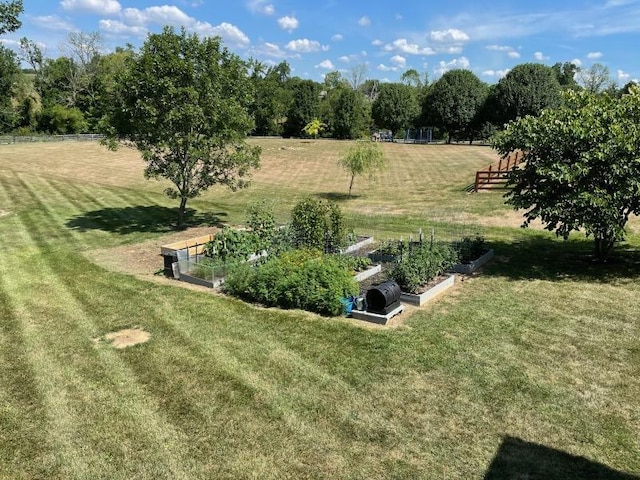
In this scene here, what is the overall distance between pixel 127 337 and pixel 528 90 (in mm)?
65168

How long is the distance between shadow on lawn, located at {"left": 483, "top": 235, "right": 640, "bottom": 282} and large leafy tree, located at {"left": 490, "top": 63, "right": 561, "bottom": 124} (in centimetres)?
5124

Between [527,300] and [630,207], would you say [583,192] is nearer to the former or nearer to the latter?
[630,207]

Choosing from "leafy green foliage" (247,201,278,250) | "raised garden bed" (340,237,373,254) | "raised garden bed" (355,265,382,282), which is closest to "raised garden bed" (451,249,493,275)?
"raised garden bed" (355,265,382,282)

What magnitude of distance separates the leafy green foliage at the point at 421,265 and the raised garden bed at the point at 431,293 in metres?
0.23

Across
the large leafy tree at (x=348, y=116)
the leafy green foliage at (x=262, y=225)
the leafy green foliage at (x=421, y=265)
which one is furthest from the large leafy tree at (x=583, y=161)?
the large leafy tree at (x=348, y=116)

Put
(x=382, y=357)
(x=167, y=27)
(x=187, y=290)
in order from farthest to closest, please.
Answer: (x=167, y=27)
(x=187, y=290)
(x=382, y=357)

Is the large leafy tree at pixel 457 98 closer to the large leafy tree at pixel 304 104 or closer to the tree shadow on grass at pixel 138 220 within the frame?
the large leafy tree at pixel 304 104

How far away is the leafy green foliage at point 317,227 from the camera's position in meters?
15.2

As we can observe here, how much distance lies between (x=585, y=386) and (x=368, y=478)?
4.31m

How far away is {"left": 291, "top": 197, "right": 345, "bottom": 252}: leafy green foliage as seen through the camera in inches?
599

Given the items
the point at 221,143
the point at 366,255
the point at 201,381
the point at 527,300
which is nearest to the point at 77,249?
the point at 221,143

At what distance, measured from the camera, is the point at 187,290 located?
43.4 ft

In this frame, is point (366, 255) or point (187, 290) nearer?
point (187, 290)

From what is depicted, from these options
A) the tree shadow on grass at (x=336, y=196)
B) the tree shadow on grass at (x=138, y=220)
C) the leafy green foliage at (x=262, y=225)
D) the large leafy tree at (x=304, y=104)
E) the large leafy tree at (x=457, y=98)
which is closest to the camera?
the leafy green foliage at (x=262, y=225)
